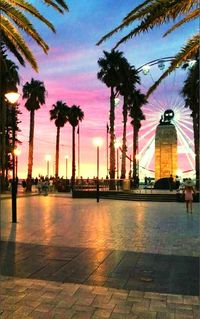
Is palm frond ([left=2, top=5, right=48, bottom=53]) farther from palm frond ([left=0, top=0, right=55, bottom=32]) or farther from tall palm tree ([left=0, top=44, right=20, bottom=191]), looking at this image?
tall palm tree ([left=0, top=44, right=20, bottom=191])

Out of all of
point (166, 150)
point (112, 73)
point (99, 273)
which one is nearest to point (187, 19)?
point (99, 273)

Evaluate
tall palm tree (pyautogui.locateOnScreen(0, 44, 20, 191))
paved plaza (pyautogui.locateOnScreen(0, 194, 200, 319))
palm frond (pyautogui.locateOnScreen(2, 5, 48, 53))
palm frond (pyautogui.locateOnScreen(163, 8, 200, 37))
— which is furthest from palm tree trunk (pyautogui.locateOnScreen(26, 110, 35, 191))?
palm frond (pyautogui.locateOnScreen(163, 8, 200, 37))

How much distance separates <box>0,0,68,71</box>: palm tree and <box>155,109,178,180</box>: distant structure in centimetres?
4273

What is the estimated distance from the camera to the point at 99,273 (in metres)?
7.55

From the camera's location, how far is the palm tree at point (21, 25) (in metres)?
10.9

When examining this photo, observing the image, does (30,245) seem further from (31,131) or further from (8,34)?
(31,131)

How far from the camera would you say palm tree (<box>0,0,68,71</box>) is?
431 inches

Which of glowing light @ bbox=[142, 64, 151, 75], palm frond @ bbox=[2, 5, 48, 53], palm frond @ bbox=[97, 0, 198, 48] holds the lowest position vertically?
palm frond @ bbox=[97, 0, 198, 48]

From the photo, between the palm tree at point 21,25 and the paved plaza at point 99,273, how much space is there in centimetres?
490

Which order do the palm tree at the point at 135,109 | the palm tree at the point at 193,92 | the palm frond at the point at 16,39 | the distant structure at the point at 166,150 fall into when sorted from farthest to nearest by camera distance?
1. the palm tree at the point at 135,109
2. the distant structure at the point at 166,150
3. the palm tree at the point at 193,92
4. the palm frond at the point at 16,39

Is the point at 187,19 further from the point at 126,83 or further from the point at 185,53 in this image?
the point at 126,83

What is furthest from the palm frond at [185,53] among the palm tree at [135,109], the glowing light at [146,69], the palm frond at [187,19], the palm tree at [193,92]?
the palm tree at [135,109]

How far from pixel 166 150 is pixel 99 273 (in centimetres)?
4768

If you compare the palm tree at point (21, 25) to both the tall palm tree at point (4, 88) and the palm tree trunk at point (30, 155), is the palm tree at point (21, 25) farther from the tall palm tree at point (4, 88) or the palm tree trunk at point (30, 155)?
the palm tree trunk at point (30, 155)
